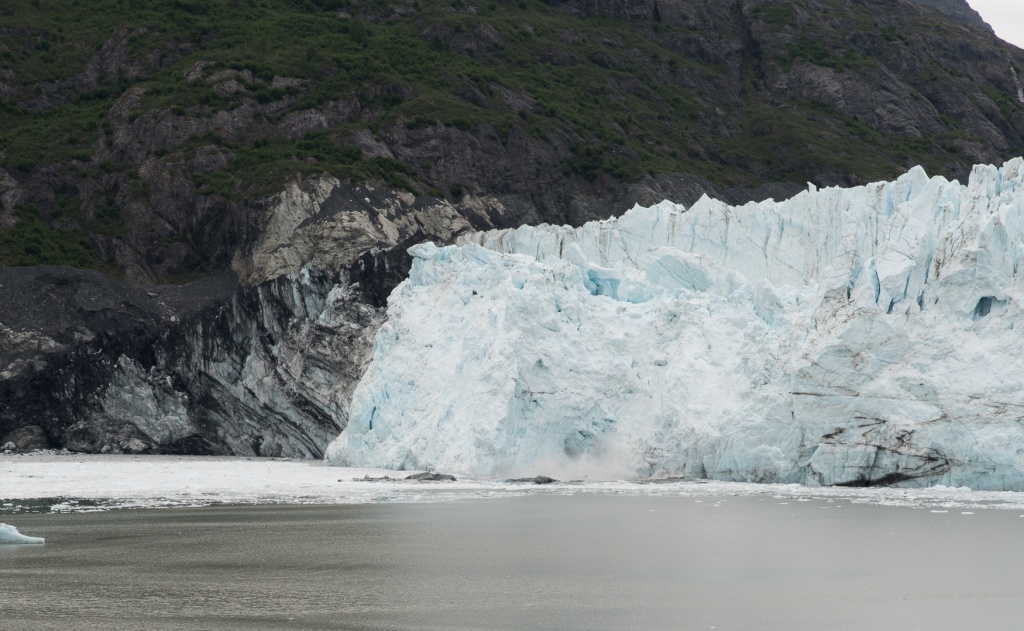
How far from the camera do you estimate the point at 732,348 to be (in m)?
26.7

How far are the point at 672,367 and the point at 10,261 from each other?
25600 millimetres

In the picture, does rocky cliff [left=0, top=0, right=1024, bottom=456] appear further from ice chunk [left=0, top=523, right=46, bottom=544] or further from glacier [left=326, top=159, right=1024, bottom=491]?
ice chunk [left=0, top=523, right=46, bottom=544]

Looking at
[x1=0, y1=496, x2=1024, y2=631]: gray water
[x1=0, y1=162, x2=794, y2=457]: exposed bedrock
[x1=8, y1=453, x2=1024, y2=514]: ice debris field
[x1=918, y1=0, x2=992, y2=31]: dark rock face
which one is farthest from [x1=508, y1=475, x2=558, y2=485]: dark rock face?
[x1=918, y1=0, x2=992, y2=31]: dark rock face

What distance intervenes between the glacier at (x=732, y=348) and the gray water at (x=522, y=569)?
3695 mm

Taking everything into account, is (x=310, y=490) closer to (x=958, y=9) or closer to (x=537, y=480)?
(x=537, y=480)

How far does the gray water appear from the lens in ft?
38.2

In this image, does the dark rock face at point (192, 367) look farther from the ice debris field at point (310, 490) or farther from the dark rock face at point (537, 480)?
the dark rock face at point (537, 480)

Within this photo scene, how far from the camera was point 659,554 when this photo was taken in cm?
1554

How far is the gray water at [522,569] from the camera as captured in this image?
38.2 ft

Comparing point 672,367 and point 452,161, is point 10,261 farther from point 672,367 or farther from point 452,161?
point 672,367

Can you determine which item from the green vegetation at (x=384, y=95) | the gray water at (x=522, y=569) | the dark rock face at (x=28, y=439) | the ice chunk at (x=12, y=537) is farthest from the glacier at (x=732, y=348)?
the green vegetation at (x=384, y=95)

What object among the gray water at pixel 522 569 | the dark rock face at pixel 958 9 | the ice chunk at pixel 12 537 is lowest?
the ice chunk at pixel 12 537

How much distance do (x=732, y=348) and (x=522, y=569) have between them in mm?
13258

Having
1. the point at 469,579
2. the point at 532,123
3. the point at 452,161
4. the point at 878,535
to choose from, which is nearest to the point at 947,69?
the point at 532,123
